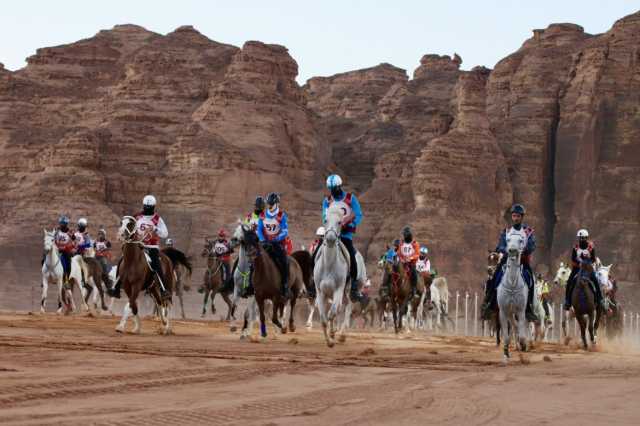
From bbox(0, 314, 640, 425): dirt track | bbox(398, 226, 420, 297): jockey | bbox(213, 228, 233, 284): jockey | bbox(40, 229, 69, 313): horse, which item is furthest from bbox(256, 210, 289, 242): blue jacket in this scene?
bbox(213, 228, 233, 284): jockey

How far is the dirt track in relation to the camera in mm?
11984

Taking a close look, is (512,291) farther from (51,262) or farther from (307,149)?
(307,149)

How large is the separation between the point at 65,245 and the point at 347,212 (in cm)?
1769

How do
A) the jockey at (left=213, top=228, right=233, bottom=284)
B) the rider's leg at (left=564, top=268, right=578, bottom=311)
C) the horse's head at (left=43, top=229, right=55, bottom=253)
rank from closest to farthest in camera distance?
1. the rider's leg at (left=564, top=268, right=578, bottom=311)
2. the horse's head at (left=43, top=229, right=55, bottom=253)
3. the jockey at (left=213, top=228, right=233, bottom=284)

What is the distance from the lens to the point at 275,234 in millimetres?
25703

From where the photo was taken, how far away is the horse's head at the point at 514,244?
2134 centimetres

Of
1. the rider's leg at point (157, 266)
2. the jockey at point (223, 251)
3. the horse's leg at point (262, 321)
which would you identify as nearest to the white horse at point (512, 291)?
the horse's leg at point (262, 321)

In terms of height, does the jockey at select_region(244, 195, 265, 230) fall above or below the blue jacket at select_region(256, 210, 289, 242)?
above

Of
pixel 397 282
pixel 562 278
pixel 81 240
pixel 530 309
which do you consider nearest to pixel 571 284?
pixel 397 282

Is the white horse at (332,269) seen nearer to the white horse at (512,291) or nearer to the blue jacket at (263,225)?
the blue jacket at (263,225)

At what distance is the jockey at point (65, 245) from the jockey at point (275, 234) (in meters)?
14.4

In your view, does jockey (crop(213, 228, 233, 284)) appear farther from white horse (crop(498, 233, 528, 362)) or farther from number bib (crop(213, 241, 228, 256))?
white horse (crop(498, 233, 528, 362))

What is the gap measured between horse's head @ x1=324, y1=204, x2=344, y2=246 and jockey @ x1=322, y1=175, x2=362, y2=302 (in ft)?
0.57

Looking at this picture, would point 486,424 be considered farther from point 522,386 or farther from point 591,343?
point 591,343
